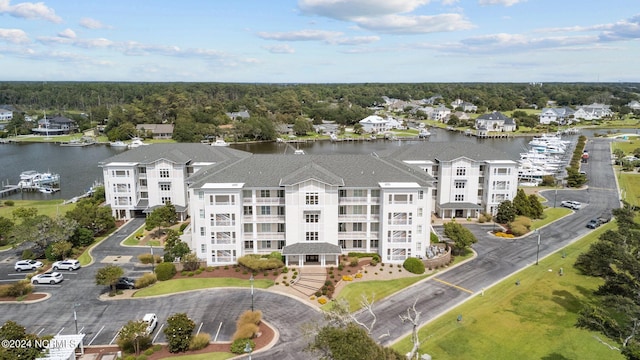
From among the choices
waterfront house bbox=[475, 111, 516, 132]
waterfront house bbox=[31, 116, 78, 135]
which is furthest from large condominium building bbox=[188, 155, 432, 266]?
waterfront house bbox=[31, 116, 78, 135]

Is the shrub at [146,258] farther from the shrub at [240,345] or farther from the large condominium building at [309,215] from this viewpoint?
the shrub at [240,345]

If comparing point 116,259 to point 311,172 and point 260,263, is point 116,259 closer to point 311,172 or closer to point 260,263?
point 260,263

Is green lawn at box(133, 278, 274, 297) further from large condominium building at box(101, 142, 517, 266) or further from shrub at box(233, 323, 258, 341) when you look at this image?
shrub at box(233, 323, 258, 341)

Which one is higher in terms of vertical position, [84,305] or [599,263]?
[599,263]

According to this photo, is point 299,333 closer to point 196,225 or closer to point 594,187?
point 196,225

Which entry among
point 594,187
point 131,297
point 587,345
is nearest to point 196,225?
point 131,297

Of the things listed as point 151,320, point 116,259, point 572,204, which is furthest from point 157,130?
point 572,204
